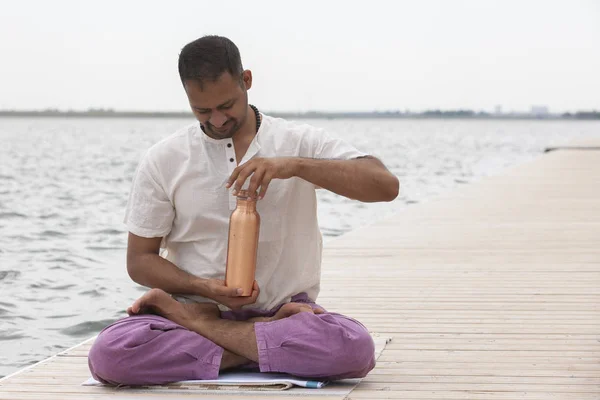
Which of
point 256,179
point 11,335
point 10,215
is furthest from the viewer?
point 10,215

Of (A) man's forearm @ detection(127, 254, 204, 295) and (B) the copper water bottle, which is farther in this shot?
(A) man's forearm @ detection(127, 254, 204, 295)

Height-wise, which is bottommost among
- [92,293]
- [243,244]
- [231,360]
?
[92,293]

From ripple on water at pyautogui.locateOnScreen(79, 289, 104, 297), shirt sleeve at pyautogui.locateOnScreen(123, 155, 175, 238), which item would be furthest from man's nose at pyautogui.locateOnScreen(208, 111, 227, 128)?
ripple on water at pyautogui.locateOnScreen(79, 289, 104, 297)

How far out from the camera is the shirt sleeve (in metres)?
3.42

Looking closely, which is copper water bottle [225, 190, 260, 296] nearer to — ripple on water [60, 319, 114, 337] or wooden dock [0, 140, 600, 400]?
wooden dock [0, 140, 600, 400]

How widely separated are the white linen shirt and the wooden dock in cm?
46

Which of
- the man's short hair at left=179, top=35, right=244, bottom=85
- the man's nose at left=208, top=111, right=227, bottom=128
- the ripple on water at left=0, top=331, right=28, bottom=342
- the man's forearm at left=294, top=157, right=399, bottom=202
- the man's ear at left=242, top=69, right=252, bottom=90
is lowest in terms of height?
the ripple on water at left=0, top=331, right=28, bottom=342

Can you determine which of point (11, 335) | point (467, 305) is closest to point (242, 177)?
point (467, 305)

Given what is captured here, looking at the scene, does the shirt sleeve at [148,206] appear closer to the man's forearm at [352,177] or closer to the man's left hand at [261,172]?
the man's left hand at [261,172]

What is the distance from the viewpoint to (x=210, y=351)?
335 centimetres

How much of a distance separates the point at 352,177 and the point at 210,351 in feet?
2.44

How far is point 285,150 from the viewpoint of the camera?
345 cm

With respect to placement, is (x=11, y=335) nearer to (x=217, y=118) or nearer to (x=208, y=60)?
(x=217, y=118)

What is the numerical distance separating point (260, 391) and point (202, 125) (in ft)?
2.90
